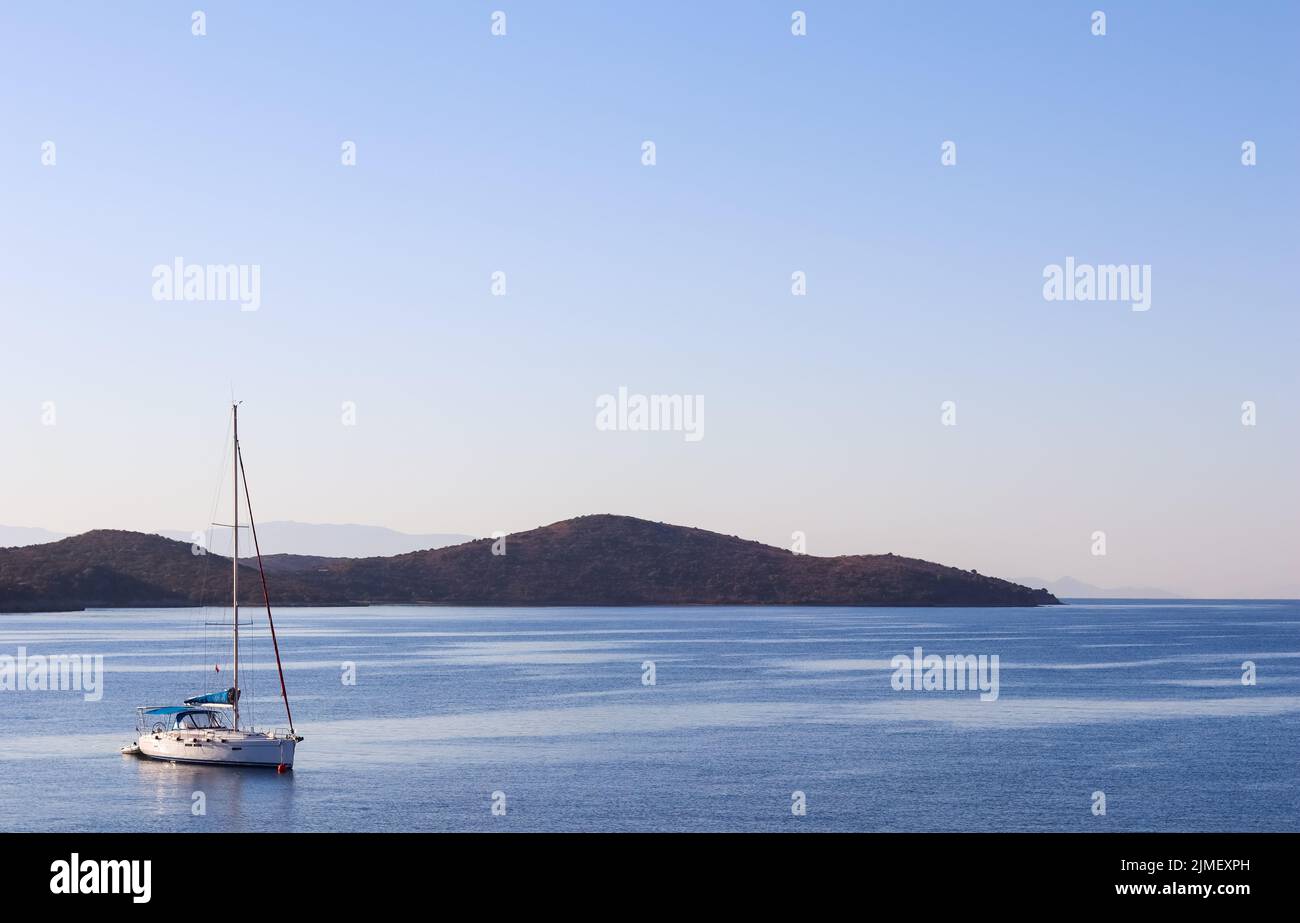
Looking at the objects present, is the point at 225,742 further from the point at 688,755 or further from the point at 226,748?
the point at 688,755

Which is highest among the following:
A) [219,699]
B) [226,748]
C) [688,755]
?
[219,699]

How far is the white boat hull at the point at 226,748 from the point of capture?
66125 mm

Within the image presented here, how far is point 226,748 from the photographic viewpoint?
67.2 m

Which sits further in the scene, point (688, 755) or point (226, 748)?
point (688, 755)

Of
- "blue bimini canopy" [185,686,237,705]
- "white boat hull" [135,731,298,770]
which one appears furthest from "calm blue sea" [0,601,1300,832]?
"blue bimini canopy" [185,686,237,705]

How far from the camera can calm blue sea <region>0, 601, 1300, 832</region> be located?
5541 cm

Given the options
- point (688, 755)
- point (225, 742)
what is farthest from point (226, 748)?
point (688, 755)

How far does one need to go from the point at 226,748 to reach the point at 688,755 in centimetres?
2389

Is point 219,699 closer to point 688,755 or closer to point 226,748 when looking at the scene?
point 226,748

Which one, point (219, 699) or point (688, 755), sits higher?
point (219, 699)

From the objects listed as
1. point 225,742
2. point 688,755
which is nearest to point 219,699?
point 225,742

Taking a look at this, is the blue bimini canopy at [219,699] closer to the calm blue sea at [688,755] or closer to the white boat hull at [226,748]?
the white boat hull at [226,748]
